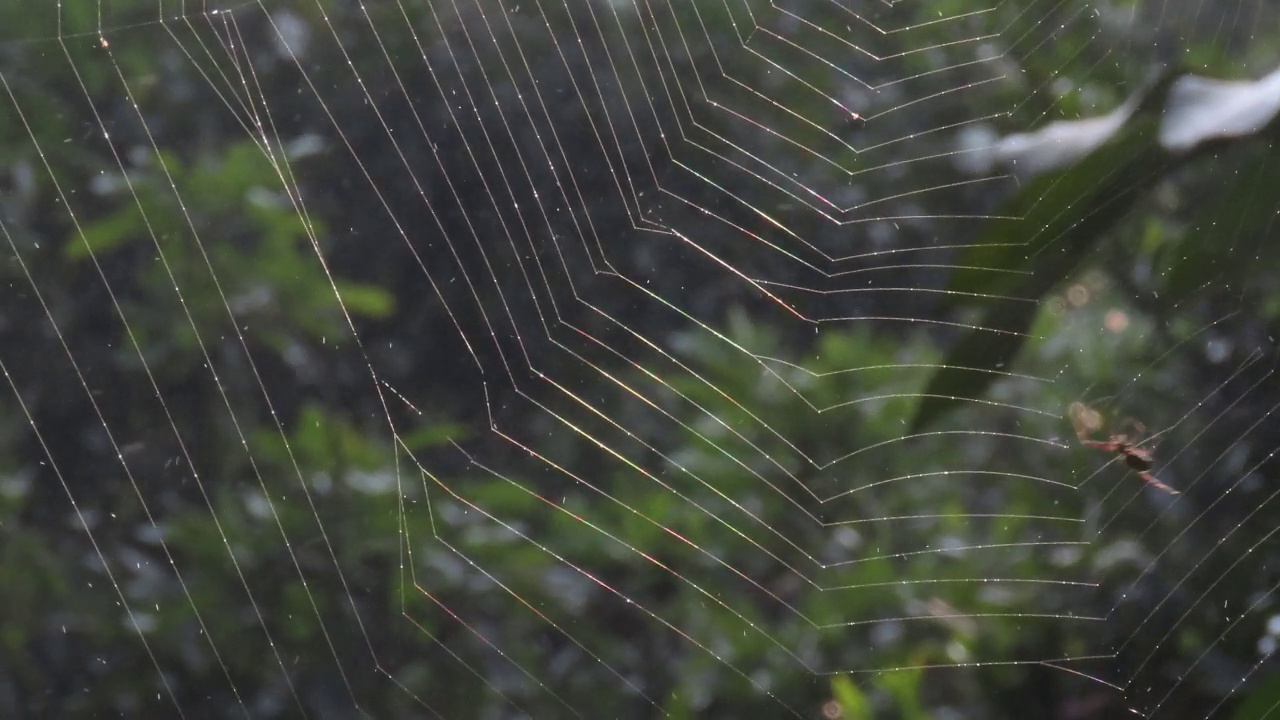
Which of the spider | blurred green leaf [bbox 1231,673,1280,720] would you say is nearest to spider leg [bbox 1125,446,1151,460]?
the spider

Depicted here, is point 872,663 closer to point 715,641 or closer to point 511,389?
point 715,641

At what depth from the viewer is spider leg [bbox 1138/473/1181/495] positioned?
72cm

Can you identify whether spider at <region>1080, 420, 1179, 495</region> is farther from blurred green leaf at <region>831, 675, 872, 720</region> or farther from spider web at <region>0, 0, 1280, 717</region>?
blurred green leaf at <region>831, 675, 872, 720</region>

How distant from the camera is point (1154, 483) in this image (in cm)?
72

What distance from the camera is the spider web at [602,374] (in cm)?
52

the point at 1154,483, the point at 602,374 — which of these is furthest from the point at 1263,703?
the point at 602,374

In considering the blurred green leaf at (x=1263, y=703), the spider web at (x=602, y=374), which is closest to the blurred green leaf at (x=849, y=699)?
the spider web at (x=602, y=374)

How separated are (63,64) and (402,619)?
0.33 m

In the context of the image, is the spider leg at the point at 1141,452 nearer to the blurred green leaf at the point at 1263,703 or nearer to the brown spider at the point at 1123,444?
the brown spider at the point at 1123,444

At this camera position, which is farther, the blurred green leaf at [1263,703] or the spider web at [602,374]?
the blurred green leaf at [1263,703]

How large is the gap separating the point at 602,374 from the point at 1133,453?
363 millimetres

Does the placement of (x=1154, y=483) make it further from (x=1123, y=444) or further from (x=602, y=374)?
(x=602, y=374)

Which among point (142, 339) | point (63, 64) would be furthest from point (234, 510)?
point (63, 64)

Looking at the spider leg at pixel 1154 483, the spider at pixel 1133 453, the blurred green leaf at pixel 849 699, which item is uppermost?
the spider at pixel 1133 453
